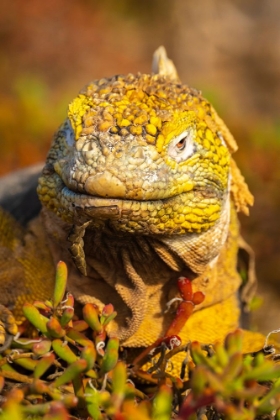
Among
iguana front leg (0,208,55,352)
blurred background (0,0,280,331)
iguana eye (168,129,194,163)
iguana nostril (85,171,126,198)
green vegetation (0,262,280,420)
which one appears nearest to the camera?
green vegetation (0,262,280,420)

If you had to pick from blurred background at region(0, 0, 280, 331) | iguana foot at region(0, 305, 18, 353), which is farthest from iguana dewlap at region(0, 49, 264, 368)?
blurred background at region(0, 0, 280, 331)

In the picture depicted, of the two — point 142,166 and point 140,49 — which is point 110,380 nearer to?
point 142,166

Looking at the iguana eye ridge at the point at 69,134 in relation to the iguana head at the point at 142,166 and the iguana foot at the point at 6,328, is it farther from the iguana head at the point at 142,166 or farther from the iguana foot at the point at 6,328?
the iguana foot at the point at 6,328

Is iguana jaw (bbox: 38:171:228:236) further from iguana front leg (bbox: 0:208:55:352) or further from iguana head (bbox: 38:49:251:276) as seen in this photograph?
iguana front leg (bbox: 0:208:55:352)

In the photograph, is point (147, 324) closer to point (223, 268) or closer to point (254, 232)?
point (223, 268)

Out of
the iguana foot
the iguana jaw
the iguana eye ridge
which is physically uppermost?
the iguana eye ridge

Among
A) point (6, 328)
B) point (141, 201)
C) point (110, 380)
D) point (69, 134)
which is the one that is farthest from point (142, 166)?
point (6, 328)

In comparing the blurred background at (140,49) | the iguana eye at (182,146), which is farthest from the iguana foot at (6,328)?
the blurred background at (140,49)
